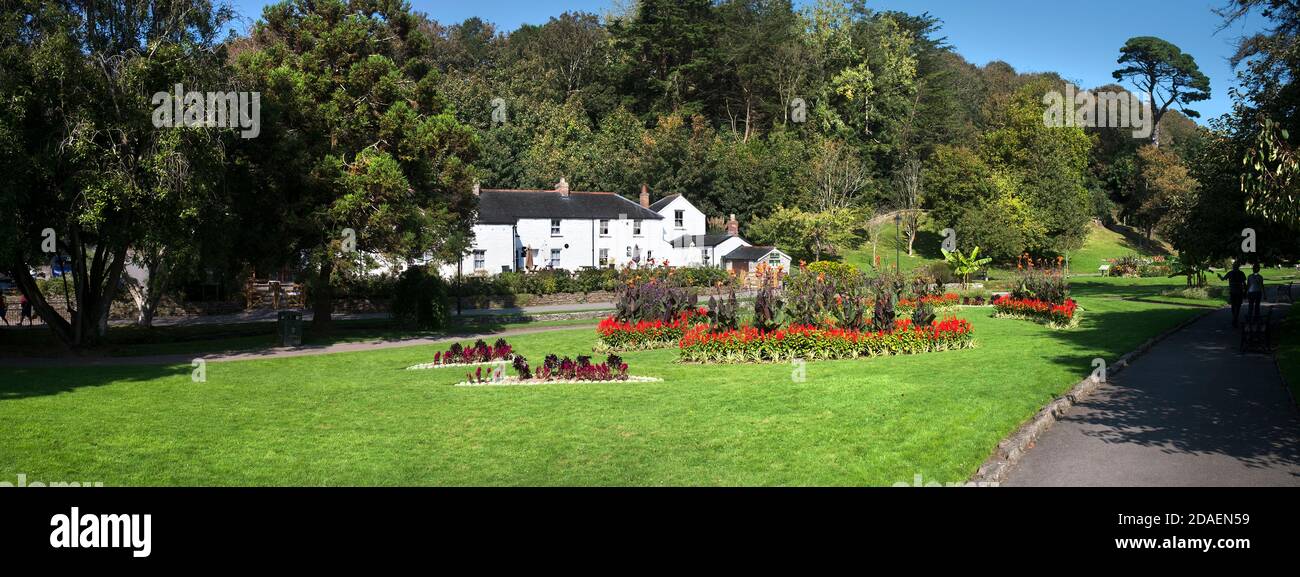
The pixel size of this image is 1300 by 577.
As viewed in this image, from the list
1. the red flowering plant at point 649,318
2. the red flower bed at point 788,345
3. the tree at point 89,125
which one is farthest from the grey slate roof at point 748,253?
the tree at point 89,125

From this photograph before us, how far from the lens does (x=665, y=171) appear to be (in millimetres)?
68188

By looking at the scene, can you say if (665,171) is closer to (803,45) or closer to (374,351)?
(803,45)

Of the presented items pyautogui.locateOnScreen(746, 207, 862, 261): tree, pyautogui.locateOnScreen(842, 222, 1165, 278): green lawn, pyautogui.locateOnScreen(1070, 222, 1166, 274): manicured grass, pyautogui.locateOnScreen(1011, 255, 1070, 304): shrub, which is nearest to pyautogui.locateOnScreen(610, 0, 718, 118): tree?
pyautogui.locateOnScreen(746, 207, 862, 261): tree

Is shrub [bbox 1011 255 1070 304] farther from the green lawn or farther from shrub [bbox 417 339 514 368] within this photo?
the green lawn

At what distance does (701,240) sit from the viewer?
61.6 m

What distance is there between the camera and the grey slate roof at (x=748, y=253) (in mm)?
57469

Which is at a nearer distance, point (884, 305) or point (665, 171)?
point (884, 305)

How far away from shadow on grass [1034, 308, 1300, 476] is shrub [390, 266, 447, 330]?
62.6ft

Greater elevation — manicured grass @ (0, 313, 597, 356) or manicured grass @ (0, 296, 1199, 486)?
manicured grass @ (0, 313, 597, 356)

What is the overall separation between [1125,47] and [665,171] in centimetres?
5698

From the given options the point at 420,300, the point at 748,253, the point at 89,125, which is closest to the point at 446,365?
the point at 89,125

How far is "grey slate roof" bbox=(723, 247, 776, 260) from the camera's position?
189ft

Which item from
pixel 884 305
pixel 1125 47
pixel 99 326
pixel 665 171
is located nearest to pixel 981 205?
pixel 665 171

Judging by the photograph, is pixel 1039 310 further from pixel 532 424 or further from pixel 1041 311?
pixel 532 424
